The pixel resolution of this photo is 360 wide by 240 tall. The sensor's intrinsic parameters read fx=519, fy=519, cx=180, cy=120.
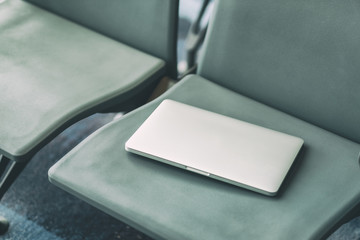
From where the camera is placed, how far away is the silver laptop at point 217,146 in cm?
99

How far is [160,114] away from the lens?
3.67 feet

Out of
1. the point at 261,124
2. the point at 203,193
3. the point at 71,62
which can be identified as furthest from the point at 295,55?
the point at 71,62

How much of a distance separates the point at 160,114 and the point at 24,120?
292mm

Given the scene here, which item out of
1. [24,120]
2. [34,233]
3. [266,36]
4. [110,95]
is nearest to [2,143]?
[24,120]

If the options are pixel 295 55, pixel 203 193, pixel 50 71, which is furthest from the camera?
pixel 50 71

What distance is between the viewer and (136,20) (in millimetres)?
1338

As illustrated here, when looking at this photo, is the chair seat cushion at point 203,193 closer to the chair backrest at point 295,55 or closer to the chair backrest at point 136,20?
the chair backrest at point 295,55

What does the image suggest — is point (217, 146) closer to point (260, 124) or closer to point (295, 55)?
point (260, 124)

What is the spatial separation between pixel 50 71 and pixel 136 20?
0.26m

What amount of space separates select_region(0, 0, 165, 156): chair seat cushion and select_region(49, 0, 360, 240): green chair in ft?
0.34

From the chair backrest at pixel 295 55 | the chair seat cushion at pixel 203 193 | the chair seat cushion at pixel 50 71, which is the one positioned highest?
the chair backrest at pixel 295 55

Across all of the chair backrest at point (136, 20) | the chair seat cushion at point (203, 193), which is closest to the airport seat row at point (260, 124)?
the chair seat cushion at point (203, 193)

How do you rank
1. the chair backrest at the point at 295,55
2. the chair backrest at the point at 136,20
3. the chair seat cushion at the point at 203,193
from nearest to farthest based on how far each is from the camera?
the chair seat cushion at the point at 203,193 < the chair backrest at the point at 295,55 < the chair backrest at the point at 136,20

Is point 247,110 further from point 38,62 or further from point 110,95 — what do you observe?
point 38,62
